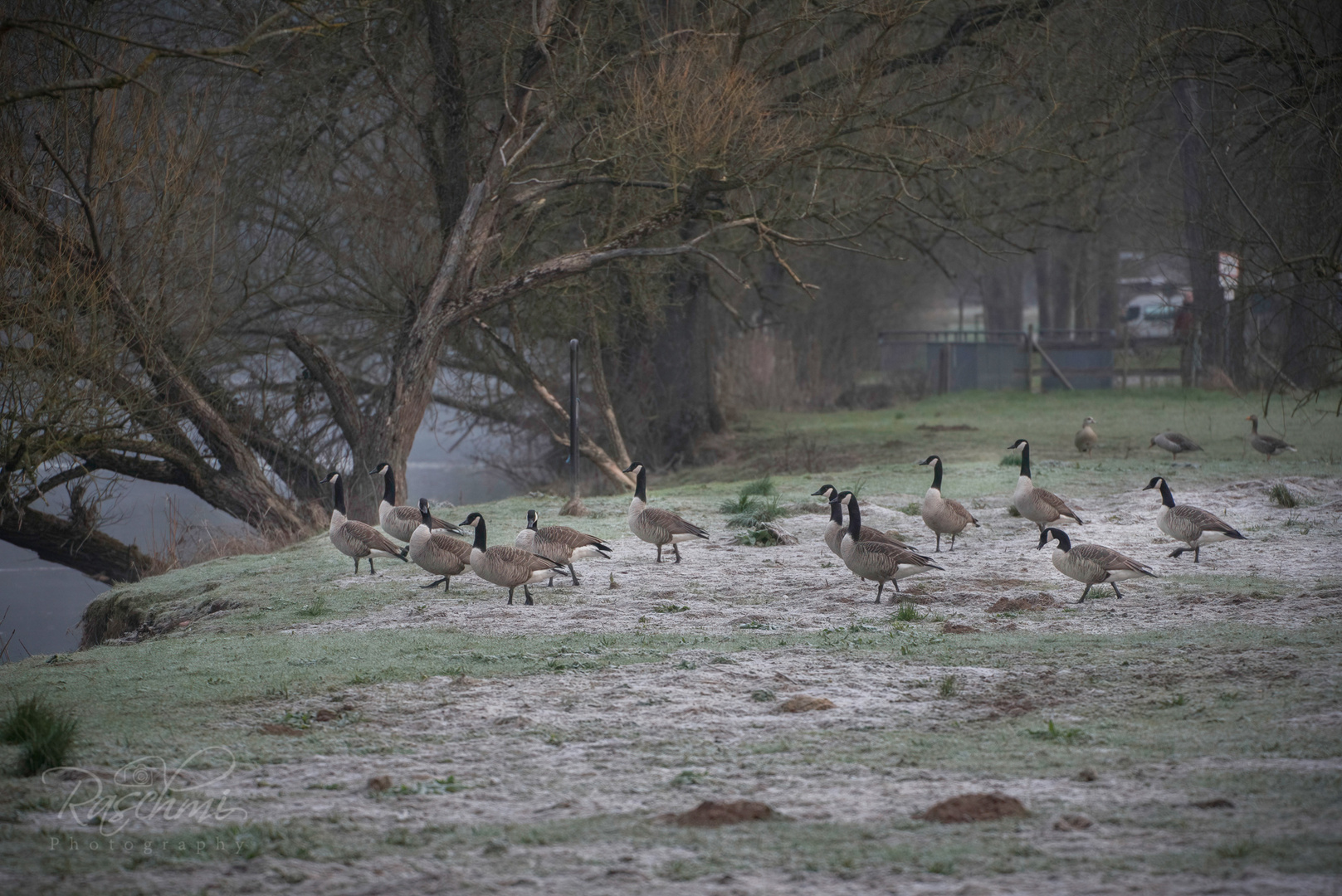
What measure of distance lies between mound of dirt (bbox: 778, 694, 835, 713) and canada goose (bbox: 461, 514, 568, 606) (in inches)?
140

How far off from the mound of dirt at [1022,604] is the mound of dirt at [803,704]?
9.85 ft

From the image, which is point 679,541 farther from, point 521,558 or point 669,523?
point 521,558

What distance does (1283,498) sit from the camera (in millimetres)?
12547

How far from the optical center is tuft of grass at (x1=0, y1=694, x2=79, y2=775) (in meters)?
4.99

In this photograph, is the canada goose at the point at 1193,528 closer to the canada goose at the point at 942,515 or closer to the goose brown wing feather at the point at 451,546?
the canada goose at the point at 942,515

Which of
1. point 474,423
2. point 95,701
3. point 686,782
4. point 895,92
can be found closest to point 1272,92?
point 895,92

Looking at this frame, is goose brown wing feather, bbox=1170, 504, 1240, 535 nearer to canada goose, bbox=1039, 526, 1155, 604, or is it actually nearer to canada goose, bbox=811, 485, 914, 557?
canada goose, bbox=1039, 526, 1155, 604

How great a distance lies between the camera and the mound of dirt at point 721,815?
170 inches

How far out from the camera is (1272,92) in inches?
462

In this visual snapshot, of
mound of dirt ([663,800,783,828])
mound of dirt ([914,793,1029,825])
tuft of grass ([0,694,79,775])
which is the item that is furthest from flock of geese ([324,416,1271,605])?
mound of dirt ([663,800,783,828])

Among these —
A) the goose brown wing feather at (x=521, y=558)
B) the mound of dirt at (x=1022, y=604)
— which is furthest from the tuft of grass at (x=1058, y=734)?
the goose brown wing feather at (x=521, y=558)

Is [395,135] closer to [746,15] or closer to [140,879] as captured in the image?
[746,15]

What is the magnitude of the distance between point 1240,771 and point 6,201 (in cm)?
1320

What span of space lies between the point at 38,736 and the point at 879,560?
19.7ft
